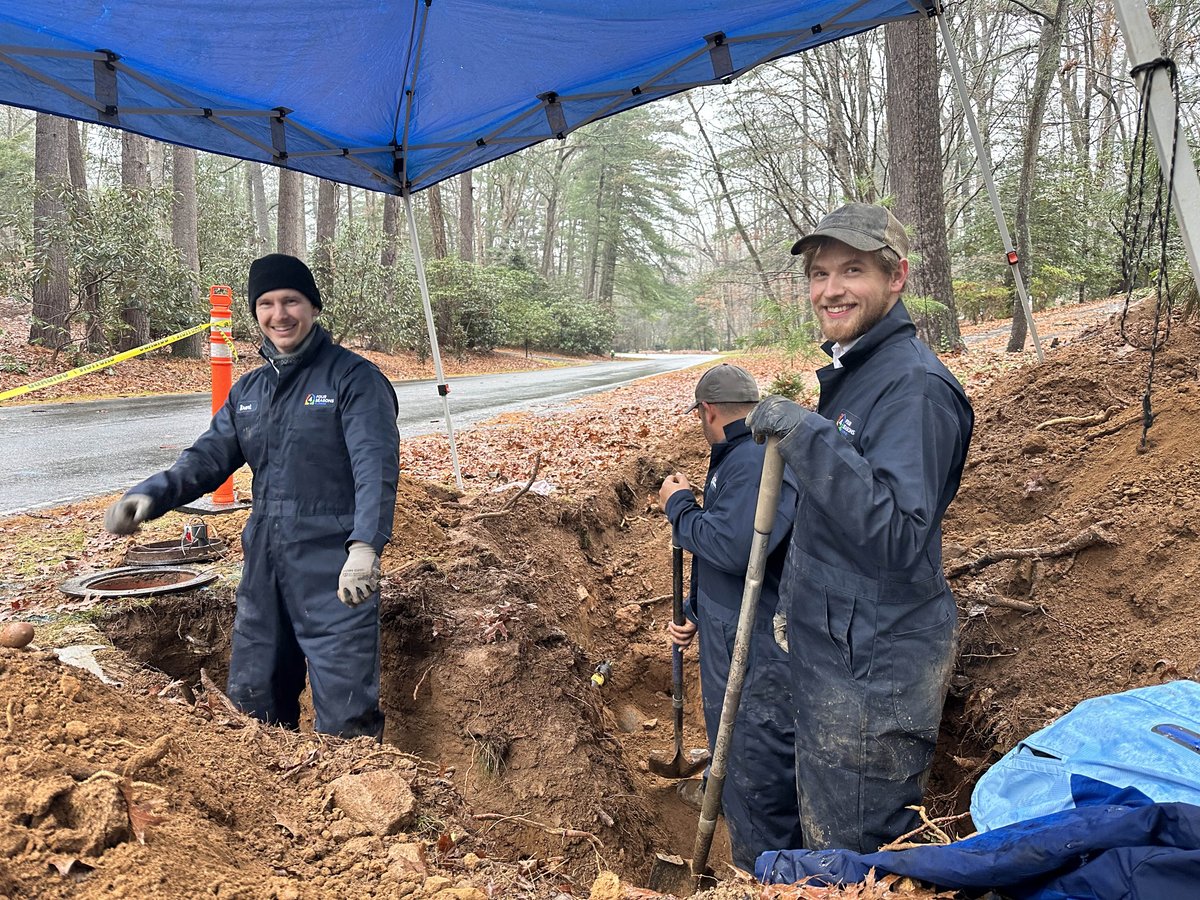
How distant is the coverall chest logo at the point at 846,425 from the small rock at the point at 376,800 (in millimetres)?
1607

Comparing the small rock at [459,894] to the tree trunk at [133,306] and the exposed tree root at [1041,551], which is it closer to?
the exposed tree root at [1041,551]

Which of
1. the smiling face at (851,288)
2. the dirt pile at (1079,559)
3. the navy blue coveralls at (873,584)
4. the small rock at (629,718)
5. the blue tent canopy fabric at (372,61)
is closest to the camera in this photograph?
the navy blue coveralls at (873,584)

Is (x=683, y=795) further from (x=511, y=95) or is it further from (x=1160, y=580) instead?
(x=511, y=95)

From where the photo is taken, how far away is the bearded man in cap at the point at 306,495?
3.13 meters

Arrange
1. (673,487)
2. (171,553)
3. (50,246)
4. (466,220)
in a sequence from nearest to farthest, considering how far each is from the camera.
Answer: (673,487) → (171,553) → (50,246) → (466,220)

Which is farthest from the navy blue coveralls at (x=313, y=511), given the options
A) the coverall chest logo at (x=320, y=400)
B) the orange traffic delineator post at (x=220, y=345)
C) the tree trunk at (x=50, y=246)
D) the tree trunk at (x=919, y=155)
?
the tree trunk at (x=50, y=246)

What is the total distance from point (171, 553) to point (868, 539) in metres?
4.28

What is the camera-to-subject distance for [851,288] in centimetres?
219

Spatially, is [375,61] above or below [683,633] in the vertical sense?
above

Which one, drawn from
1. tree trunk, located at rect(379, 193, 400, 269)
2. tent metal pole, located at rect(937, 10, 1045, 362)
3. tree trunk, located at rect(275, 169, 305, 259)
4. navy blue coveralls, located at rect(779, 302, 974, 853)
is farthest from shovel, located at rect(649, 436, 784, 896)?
tree trunk, located at rect(379, 193, 400, 269)

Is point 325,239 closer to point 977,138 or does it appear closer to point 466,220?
point 466,220

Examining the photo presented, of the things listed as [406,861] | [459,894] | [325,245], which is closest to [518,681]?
[406,861]

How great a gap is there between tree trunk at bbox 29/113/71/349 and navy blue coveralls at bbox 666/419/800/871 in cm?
1598

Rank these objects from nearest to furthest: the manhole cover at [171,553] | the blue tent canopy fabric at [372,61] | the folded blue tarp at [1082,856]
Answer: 1. the folded blue tarp at [1082,856]
2. the blue tent canopy fabric at [372,61]
3. the manhole cover at [171,553]
